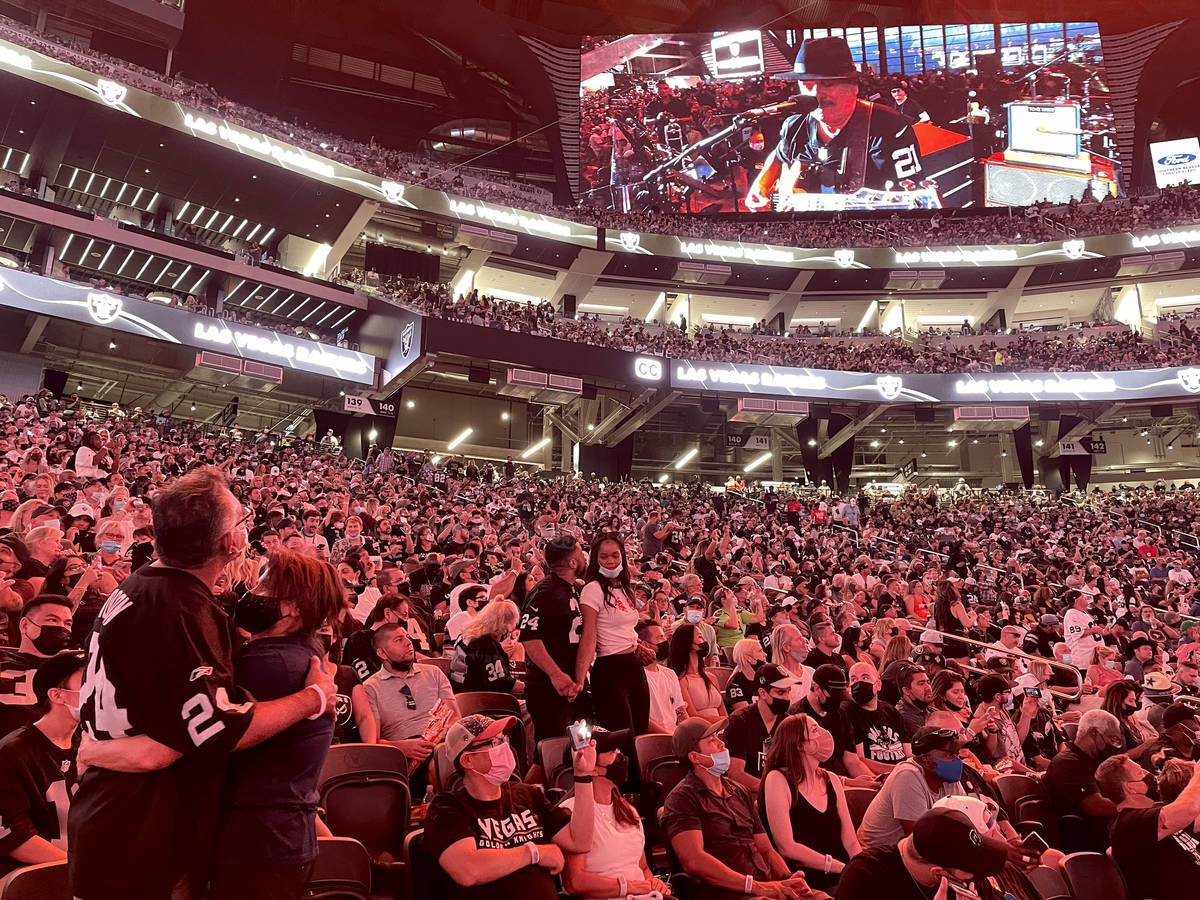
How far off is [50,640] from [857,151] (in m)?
38.4

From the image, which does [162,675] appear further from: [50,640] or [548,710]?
[548,710]

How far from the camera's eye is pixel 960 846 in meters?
3.01

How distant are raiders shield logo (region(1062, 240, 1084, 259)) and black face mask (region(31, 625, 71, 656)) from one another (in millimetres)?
37530

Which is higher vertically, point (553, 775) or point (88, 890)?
point (88, 890)

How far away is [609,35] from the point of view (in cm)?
3969

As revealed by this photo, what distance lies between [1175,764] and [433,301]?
26424 mm

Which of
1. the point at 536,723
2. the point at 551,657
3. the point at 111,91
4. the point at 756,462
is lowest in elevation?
the point at 536,723

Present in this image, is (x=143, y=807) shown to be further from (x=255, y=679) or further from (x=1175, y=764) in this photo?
(x=1175, y=764)

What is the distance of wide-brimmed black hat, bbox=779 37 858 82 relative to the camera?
38.1 m

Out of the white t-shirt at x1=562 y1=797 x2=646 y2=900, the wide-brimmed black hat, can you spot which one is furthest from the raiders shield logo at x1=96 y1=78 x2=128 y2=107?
the white t-shirt at x1=562 y1=797 x2=646 y2=900

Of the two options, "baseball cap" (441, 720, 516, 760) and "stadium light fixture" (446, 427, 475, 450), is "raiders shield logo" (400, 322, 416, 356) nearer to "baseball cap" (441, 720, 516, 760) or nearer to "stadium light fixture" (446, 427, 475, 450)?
"stadium light fixture" (446, 427, 475, 450)

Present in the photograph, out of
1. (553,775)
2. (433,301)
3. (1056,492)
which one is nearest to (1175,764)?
(553,775)

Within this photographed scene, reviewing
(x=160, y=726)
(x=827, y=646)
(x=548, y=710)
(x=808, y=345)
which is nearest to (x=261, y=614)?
(x=160, y=726)

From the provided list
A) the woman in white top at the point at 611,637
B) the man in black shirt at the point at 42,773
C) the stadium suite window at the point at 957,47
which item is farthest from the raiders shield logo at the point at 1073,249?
the man in black shirt at the point at 42,773
